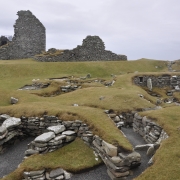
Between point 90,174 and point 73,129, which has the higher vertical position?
point 73,129

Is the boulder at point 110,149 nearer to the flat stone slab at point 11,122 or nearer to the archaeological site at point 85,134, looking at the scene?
the archaeological site at point 85,134

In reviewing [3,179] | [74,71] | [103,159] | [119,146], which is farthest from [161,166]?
[74,71]

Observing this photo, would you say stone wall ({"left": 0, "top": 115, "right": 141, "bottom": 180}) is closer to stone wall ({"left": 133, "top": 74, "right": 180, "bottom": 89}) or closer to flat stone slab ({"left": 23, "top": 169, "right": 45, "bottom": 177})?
flat stone slab ({"left": 23, "top": 169, "right": 45, "bottom": 177})

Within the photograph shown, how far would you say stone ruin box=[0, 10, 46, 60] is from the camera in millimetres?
57562

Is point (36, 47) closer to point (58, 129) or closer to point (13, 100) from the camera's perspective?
point (13, 100)

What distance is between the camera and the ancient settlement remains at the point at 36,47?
55.3 meters

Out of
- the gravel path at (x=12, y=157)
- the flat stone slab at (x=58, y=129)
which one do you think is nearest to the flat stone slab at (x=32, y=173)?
the gravel path at (x=12, y=157)

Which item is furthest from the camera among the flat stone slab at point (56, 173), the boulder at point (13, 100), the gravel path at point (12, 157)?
the boulder at point (13, 100)

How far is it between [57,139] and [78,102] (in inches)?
338

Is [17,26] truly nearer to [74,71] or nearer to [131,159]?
[74,71]

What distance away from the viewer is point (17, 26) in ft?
191

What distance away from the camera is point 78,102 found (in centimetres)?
2600

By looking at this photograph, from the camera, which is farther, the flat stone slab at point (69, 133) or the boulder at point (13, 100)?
the boulder at point (13, 100)

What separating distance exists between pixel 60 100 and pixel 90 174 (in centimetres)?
1328
